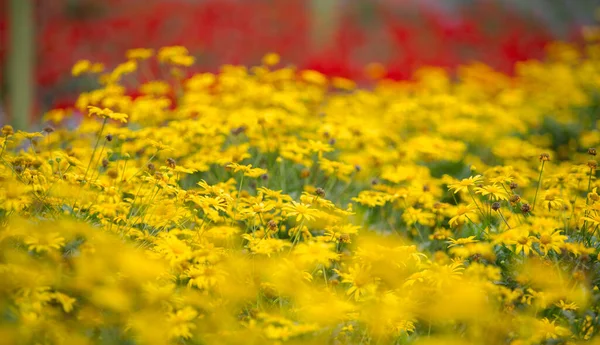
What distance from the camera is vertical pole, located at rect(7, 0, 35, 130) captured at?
516 centimetres

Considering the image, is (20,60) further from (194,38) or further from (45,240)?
(45,240)

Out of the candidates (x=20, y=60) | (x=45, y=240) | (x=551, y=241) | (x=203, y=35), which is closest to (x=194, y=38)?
(x=203, y=35)

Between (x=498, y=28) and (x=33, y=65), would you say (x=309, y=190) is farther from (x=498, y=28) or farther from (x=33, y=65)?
(x=498, y=28)

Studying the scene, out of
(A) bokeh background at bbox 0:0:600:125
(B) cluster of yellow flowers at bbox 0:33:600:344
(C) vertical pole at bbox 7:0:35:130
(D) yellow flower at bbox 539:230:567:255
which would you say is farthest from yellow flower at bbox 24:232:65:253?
(A) bokeh background at bbox 0:0:600:125

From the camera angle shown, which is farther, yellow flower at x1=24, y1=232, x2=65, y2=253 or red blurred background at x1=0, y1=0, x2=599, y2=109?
red blurred background at x1=0, y1=0, x2=599, y2=109

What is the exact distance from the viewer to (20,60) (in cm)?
528

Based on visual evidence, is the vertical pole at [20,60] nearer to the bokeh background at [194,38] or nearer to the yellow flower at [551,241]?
the bokeh background at [194,38]

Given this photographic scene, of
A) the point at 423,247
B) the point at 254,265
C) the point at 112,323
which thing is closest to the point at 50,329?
the point at 112,323

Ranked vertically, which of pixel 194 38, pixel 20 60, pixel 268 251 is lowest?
pixel 268 251

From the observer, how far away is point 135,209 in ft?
7.85

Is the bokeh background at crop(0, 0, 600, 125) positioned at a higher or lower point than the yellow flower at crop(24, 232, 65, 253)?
higher

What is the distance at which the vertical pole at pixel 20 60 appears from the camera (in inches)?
203

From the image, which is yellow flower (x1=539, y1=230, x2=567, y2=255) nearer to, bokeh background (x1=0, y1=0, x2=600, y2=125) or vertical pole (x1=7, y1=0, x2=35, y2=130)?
bokeh background (x1=0, y1=0, x2=600, y2=125)

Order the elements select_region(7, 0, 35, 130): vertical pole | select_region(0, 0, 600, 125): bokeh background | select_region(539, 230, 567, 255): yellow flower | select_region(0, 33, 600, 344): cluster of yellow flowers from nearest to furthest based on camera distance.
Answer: select_region(0, 33, 600, 344): cluster of yellow flowers < select_region(539, 230, 567, 255): yellow flower < select_region(7, 0, 35, 130): vertical pole < select_region(0, 0, 600, 125): bokeh background
